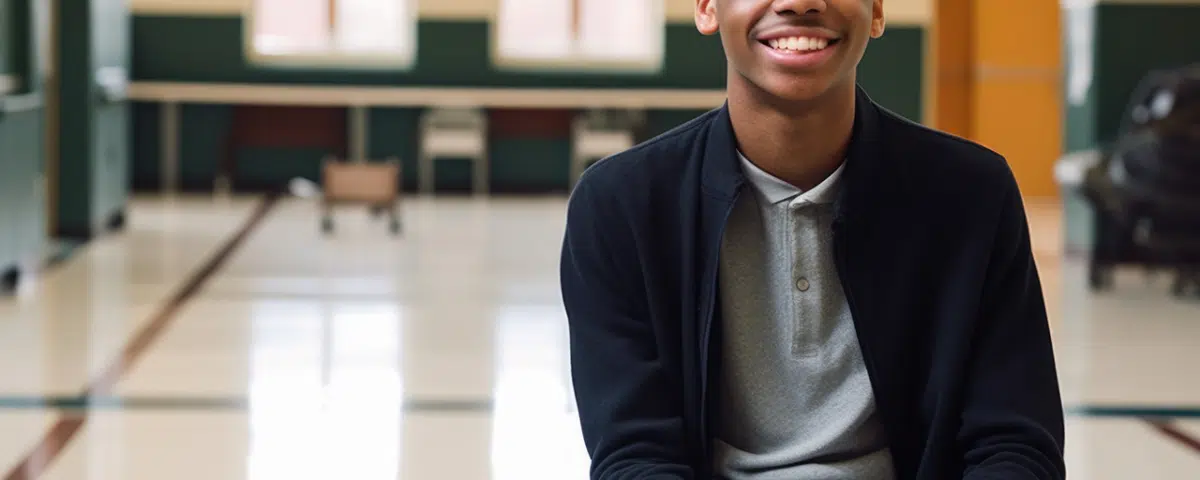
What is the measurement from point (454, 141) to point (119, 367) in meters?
7.29

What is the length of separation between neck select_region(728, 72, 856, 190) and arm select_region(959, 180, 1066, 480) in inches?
6.3

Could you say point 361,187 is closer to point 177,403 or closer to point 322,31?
point 322,31

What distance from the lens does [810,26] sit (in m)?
1.52

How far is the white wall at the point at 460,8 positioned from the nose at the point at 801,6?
39.5ft

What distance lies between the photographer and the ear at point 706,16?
5.37 feet

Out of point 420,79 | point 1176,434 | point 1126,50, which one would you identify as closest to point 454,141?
point 420,79

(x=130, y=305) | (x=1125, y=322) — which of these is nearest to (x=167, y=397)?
(x=130, y=305)

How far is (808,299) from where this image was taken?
1.59 metres

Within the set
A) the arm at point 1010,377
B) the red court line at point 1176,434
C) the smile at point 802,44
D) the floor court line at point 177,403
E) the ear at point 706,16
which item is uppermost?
the ear at point 706,16

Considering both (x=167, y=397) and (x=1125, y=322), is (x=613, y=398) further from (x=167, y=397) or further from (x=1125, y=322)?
(x=1125, y=322)

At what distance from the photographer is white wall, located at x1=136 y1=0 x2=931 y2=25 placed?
44.1 ft

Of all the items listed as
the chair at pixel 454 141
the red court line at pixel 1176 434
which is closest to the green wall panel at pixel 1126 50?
the red court line at pixel 1176 434

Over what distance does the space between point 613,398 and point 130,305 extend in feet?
19.5

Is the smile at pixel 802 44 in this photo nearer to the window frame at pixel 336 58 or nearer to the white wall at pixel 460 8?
the white wall at pixel 460 8
